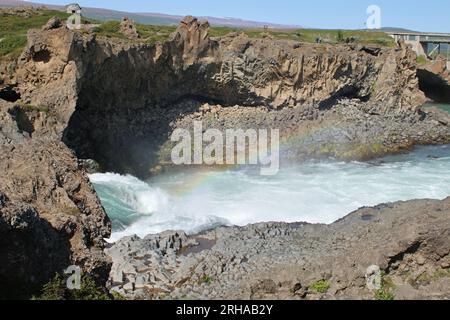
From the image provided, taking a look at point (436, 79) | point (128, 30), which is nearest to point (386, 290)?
point (128, 30)

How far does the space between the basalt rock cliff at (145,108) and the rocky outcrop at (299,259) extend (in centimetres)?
482

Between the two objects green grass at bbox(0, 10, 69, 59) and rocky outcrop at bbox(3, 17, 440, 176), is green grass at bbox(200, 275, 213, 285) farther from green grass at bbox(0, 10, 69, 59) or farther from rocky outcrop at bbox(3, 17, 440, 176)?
green grass at bbox(0, 10, 69, 59)

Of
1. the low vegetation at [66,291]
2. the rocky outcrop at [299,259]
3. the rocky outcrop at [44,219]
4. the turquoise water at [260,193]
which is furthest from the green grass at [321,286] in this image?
the turquoise water at [260,193]

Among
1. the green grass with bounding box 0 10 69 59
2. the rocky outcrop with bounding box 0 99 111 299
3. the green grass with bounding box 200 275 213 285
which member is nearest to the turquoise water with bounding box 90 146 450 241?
the green grass with bounding box 200 275 213 285

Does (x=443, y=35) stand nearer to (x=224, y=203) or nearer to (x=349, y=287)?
(x=224, y=203)

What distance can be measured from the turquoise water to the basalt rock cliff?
3.89 meters

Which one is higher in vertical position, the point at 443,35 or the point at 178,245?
the point at 443,35

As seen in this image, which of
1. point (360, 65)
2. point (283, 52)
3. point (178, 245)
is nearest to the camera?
point (178, 245)

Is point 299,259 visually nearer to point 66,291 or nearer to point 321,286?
point 321,286

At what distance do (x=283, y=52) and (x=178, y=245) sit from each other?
27.0 m

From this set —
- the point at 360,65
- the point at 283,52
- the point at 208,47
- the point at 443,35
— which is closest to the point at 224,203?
the point at 208,47

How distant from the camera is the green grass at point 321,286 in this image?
11.7 meters

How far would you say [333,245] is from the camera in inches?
765
